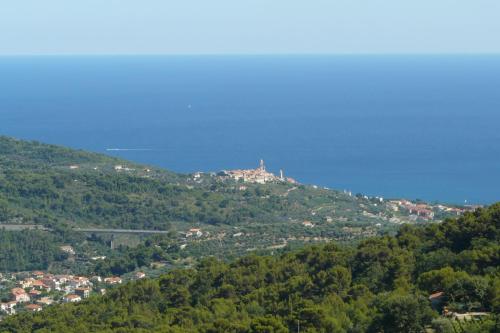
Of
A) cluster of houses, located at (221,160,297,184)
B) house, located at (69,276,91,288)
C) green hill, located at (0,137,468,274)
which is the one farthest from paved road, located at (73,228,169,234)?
cluster of houses, located at (221,160,297,184)

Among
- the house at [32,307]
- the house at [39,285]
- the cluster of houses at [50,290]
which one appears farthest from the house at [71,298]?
the house at [39,285]

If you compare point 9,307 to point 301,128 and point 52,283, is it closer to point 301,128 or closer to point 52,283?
point 52,283

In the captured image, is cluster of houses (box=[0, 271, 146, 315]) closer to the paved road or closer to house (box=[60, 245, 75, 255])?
house (box=[60, 245, 75, 255])

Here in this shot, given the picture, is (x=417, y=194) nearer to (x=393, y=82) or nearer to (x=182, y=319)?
(x=182, y=319)

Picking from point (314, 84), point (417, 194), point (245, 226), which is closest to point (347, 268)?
point (245, 226)

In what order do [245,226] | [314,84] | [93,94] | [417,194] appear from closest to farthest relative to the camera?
1. [245,226]
2. [417,194]
3. [93,94]
4. [314,84]

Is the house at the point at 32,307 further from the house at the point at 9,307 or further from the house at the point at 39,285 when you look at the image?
the house at the point at 39,285
